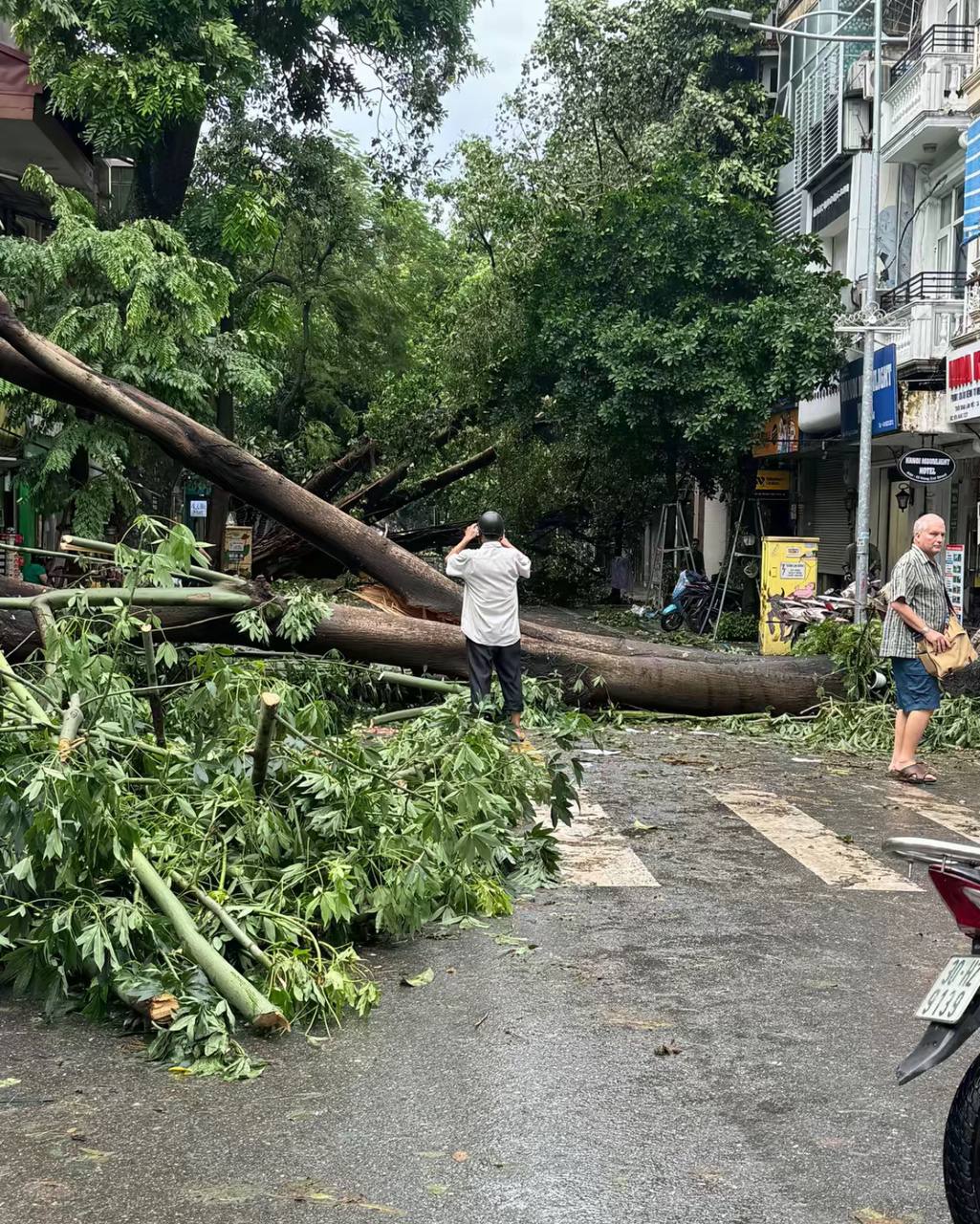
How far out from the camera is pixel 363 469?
2739 centimetres

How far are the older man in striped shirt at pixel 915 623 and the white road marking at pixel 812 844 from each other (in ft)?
4.12

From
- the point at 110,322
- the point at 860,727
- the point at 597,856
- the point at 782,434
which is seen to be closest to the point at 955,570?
the point at 860,727

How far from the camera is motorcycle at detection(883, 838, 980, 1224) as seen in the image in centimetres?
303

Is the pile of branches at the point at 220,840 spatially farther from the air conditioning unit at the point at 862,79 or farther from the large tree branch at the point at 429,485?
the air conditioning unit at the point at 862,79

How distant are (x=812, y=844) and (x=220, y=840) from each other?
138 inches

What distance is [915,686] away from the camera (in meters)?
9.87

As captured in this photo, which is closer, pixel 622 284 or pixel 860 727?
pixel 860 727

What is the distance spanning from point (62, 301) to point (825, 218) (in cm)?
1654

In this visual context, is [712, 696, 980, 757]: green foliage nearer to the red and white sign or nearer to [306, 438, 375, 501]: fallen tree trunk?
the red and white sign

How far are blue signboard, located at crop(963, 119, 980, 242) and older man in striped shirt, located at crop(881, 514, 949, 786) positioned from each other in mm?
11266

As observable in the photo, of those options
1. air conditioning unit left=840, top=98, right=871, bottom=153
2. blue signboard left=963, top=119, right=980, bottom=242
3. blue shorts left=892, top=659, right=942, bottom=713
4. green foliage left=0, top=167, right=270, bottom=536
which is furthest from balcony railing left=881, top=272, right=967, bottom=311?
blue shorts left=892, top=659, right=942, bottom=713

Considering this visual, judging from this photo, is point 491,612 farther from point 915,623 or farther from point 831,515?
point 831,515

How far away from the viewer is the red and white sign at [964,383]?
67.4 feet

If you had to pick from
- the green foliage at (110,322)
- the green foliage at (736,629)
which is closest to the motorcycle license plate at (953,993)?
the green foliage at (110,322)
